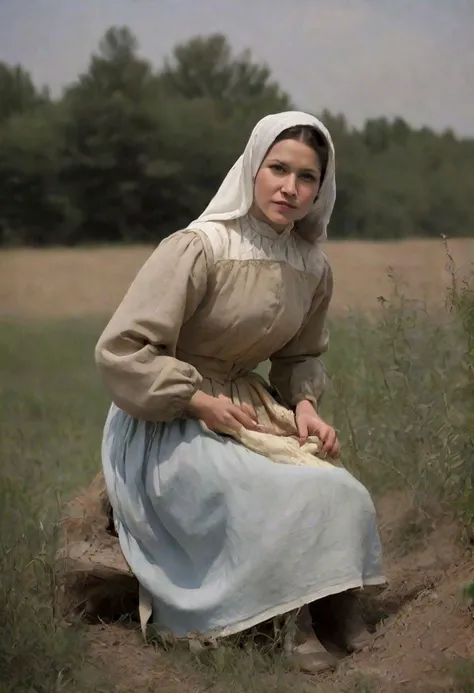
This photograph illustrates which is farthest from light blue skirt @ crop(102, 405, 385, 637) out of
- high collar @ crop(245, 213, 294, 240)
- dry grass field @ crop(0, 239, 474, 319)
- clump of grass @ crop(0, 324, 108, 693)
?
dry grass field @ crop(0, 239, 474, 319)

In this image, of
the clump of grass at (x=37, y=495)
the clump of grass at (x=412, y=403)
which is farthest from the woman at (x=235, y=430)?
the clump of grass at (x=412, y=403)

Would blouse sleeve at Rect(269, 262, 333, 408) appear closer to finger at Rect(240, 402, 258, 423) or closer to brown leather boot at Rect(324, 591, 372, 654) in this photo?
finger at Rect(240, 402, 258, 423)

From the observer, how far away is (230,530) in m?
1.91

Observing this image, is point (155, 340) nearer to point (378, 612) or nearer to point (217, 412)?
point (217, 412)

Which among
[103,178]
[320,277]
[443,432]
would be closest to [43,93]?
[103,178]

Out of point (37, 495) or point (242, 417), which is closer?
point (242, 417)

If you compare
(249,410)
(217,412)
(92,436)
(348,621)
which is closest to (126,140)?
(92,436)

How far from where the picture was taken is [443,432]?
2.81m

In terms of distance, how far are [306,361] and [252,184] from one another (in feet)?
1.62

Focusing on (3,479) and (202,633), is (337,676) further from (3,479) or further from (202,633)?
(3,479)

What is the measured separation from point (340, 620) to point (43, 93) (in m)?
2.17

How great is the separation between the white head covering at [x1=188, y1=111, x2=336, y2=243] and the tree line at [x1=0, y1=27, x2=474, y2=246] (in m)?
1.23

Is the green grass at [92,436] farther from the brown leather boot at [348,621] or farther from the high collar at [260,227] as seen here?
the high collar at [260,227]

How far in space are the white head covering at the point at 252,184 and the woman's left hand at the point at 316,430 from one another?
41 cm
